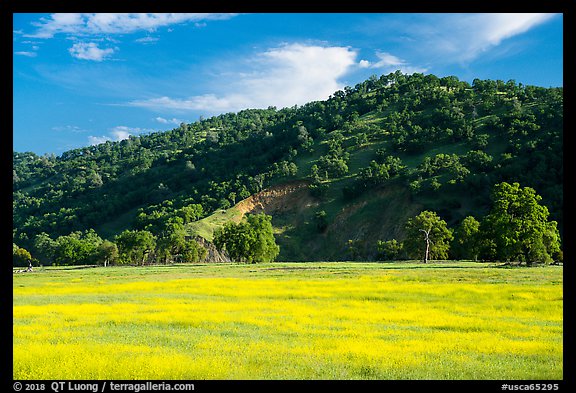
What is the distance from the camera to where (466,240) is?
83.8m

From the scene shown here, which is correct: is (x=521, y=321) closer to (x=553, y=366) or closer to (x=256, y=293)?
(x=553, y=366)

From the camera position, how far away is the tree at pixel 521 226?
53781 millimetres

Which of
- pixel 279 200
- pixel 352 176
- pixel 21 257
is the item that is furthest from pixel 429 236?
pixel 21 257

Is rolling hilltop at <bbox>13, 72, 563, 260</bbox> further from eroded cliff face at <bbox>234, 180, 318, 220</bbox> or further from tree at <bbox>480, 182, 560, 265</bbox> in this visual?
tree at <bbox>480, 182, 560, 265</bbox>

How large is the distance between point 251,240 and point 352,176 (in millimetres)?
54126

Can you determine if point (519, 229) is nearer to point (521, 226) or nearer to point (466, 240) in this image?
point (521, 226)

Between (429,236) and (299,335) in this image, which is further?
(429,236)

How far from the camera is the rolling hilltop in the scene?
11119cm

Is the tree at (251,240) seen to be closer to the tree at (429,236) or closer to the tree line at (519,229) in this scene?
the tree at (429,236)

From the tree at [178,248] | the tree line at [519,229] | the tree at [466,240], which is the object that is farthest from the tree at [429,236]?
the tree at [178,248]

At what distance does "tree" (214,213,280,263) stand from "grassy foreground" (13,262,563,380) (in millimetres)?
61010

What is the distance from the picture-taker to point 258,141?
7407 inches

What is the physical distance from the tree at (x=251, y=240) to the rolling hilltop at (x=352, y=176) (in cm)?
2041
